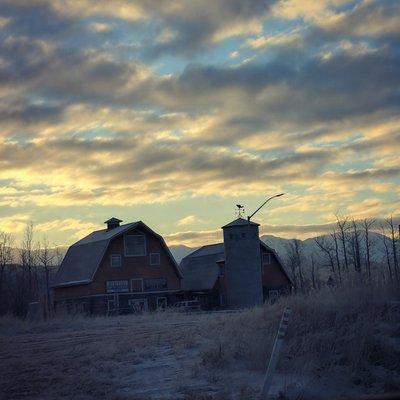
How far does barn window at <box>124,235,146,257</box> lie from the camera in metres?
52.7

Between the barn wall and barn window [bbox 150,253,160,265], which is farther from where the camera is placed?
barn window [bbox 150,253,160,265]

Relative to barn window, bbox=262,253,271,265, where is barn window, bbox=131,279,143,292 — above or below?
below

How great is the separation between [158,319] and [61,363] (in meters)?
17.6

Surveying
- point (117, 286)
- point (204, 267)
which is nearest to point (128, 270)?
point (117, 286)

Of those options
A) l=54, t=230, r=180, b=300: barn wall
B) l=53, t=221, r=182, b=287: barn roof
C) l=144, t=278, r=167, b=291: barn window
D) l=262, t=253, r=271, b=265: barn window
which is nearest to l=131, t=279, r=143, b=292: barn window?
l=54, t=230, r=180, b=300: barn wall

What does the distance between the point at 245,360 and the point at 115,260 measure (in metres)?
39.1

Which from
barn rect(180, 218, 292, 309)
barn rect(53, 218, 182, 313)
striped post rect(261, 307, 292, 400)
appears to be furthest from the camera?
barn rect(180, 218, 292, 309)

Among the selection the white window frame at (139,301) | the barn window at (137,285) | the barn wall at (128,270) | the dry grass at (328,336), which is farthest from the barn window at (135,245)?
the dry grass at (328,336)

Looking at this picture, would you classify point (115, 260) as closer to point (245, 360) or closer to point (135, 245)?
point (135, 245)

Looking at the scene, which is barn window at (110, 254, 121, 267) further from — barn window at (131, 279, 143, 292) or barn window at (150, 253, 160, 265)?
barn window at (150, 253, 160, 265)

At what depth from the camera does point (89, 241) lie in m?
55.5

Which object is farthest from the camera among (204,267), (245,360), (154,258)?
(204,267)

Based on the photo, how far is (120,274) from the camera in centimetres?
5194

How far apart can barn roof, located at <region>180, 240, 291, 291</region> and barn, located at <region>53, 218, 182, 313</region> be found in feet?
16.3
